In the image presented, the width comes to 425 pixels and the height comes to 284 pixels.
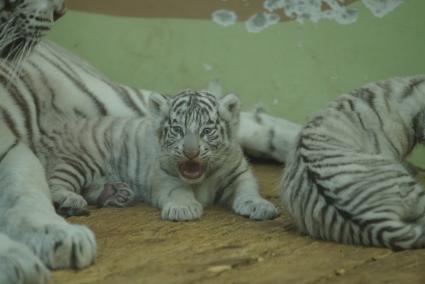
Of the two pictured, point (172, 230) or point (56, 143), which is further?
point (56, 143)

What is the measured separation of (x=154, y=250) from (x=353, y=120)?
91 centimetres

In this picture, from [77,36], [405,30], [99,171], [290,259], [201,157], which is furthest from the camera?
[77,36]

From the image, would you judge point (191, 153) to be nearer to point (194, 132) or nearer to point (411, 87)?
point (194, 132)

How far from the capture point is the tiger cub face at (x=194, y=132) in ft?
10.3

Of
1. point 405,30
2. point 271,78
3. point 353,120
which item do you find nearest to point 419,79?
point 353,120

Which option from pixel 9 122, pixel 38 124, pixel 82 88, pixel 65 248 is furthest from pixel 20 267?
pixel 82 88

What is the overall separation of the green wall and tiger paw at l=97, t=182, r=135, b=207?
3.67 feet

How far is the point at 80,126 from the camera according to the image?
3.69 metres

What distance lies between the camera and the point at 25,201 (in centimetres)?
261

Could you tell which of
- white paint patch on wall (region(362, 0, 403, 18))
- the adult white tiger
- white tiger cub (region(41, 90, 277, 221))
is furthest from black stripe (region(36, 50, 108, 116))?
white paint patch on wall (region(362, 0, 403, 18))

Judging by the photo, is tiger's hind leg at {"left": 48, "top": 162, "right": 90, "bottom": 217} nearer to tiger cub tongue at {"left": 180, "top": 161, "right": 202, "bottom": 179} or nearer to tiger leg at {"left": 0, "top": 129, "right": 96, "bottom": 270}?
tiger leg at {"left": 0, "top": 129, "right": 96, "bottom": 270}

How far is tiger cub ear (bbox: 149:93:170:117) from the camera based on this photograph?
10.9 ft

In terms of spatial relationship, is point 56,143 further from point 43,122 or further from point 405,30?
point 405,30

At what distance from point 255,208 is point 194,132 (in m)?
0.36
